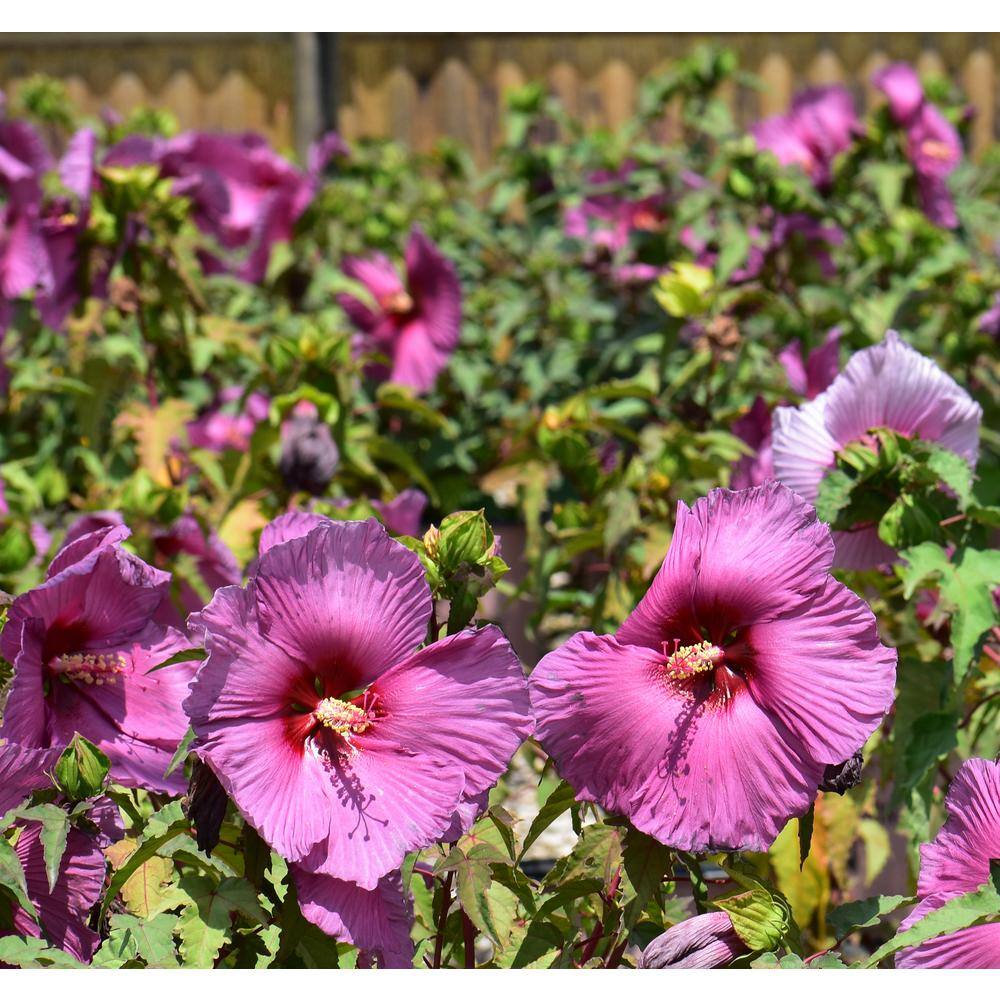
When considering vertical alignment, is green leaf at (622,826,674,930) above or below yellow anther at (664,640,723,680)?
below

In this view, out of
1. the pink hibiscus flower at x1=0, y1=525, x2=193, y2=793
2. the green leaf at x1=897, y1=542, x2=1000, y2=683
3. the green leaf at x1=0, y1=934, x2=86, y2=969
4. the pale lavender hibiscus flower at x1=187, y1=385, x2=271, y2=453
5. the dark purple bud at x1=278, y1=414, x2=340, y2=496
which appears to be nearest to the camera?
the green leaf at x1=0, y1=934, x2=86, y2=969

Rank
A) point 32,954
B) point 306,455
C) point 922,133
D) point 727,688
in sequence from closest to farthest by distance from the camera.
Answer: point 32,954, point 727,688, point 306,455, point 922,133

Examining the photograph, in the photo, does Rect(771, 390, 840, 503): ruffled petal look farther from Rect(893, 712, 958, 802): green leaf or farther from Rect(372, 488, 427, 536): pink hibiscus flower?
Rect(372, 488, 427, 536): pink hibiscus flower

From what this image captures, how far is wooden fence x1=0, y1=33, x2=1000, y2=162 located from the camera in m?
4.33

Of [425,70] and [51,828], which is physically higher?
[51,828]

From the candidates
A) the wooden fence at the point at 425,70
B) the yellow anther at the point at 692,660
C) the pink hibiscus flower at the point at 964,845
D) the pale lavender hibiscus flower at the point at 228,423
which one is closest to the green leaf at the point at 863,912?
the pink hibiscus flower at the point at 964,845

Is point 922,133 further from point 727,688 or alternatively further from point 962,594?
point 727,688

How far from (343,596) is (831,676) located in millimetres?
220

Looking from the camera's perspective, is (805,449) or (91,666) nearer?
(91,666)

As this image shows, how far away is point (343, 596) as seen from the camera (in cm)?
67

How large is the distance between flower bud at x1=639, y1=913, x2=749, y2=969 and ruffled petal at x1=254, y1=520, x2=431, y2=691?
0.17 meters

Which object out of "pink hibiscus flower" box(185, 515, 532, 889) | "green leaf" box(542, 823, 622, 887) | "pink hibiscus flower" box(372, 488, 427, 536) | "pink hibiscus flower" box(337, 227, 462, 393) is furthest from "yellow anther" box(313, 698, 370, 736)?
"pink hibiscus flower" box(337, 227, 462, 393)

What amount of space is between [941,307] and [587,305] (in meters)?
0.51

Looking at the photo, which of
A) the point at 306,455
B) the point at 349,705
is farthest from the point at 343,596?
the point at 306,455
